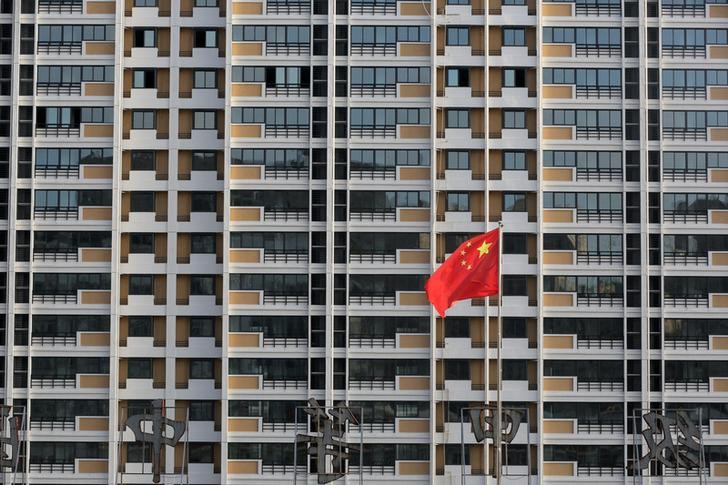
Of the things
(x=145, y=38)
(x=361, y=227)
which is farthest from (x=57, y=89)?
(x=361, y=227)

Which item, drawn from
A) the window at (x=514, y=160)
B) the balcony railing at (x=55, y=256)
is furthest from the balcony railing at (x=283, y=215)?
the window at (x=514, y=160)

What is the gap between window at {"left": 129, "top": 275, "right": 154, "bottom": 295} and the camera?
57750mm

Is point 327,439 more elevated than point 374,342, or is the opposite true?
point 374,342

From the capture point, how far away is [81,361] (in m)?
57.2

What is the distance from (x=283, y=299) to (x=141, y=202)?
7705 millimetres

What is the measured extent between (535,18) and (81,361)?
984 inches

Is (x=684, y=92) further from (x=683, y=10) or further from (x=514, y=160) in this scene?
(x=514, y=160)

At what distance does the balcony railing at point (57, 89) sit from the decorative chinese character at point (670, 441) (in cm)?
2830

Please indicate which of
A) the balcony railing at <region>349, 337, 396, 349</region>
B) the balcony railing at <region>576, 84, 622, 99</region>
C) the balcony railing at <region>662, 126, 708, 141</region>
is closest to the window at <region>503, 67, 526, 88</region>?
the balcony railing at <region>576, 84, 622, 99</region>

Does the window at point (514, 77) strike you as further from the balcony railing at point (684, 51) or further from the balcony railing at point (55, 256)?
the balcony railing at point (55, 256)

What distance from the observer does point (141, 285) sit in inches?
2276

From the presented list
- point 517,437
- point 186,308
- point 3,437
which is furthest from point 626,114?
point 3,437

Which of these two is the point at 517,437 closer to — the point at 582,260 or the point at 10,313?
the point at 582,260

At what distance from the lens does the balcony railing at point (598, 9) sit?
58.3 m
